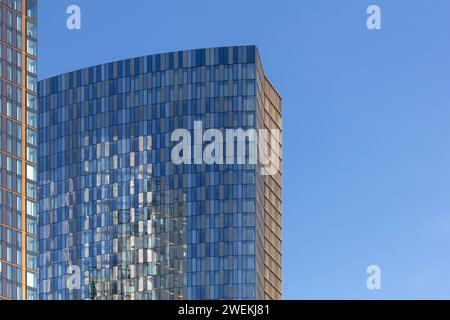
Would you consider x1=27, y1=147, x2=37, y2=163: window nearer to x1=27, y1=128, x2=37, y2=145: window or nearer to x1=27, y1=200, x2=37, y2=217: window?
x1=27, y1=128, x2=37, y2=145: window

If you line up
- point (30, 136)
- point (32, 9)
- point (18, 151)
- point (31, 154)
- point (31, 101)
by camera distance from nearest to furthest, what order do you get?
point (18, 151) → point (31, 154) → point (30, 136) → point (31, 101) → point (32, 9)

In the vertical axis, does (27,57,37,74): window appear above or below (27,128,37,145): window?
above

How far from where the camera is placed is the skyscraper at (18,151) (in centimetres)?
17712

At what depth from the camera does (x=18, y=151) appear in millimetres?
183375

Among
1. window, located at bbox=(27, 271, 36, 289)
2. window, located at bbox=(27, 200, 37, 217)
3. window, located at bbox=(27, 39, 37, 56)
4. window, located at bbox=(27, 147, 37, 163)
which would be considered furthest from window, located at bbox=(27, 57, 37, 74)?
window, located at bbox=(27, 271, 36, 289)

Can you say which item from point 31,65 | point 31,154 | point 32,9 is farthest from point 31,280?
point 32,9

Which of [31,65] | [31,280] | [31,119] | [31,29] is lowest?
[31,280]

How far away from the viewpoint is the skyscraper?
17712 centimetres

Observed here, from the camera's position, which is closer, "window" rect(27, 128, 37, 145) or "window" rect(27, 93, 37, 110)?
"window" rect(27, 128, 37, 145)

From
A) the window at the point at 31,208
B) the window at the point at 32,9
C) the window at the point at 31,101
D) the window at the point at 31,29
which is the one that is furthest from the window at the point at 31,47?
the window at the point at 31,208

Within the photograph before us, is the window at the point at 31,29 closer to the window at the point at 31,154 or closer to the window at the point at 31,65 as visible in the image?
the window at the point at 31,65

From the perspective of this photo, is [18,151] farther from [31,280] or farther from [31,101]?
[31,280]
